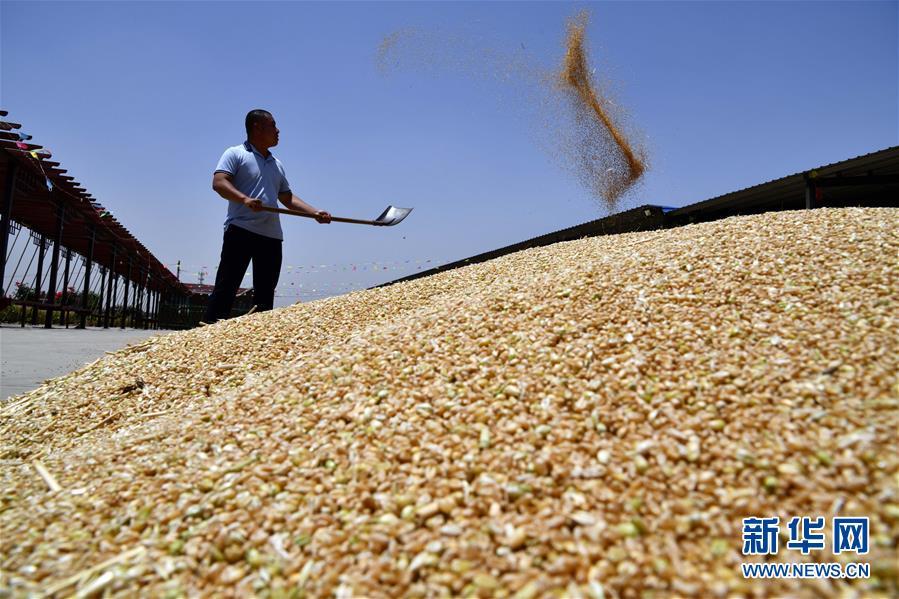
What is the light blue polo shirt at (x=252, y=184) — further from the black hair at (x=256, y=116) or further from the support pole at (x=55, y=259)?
the support pole at (x=55, y=259)

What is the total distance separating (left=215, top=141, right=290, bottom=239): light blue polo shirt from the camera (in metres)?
4.07

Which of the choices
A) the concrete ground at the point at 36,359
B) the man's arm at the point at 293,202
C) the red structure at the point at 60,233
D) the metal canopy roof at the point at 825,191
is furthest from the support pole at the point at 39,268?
the metal canopy roof at the point at 825,191

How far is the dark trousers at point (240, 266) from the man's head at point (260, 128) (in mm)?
811

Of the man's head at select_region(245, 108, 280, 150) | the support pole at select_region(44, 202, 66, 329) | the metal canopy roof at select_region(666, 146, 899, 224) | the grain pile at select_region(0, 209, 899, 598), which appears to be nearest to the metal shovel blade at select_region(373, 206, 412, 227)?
the man's head at select_region(245, 108, 280, 150)

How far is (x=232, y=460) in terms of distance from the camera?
144 centimetres

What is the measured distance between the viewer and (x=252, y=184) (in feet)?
13.9

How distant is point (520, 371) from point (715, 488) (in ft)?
2.27

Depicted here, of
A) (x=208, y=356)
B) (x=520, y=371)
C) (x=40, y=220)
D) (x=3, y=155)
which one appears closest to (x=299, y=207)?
(x=208, y=356)

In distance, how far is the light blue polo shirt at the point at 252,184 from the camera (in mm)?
4074

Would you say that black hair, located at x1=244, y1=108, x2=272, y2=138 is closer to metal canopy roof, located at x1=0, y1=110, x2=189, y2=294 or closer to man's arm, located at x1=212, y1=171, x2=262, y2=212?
man's arm, located at x1=212, y1=171, x2=262, y2=212

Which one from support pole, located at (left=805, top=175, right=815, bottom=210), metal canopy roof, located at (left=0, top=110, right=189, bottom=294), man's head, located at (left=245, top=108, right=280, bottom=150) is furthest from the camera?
metal canopy roof, located at (left=0, top=110, right=189, bottom=294)

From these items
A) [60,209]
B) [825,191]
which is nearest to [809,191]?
[825,191]

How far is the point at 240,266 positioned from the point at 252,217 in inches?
15.5

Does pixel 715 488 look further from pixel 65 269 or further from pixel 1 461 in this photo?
pixel 65 269
